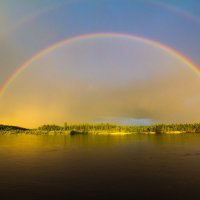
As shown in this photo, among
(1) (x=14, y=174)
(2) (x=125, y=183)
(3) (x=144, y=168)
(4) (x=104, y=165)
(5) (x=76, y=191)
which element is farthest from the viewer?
(4) (x=104, y=165)

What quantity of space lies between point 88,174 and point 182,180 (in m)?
12.0

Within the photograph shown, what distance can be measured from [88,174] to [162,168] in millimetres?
11876

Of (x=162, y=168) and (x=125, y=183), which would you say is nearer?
(x=125, y=183)

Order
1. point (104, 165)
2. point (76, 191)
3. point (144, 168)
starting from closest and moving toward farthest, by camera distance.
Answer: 1. point (76, 191)
2. point (144, 168)
3. point (104, 165)

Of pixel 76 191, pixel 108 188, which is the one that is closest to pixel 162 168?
pixel 108 188

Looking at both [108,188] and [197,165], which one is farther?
[197,165]

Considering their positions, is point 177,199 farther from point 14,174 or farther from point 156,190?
point 14,174

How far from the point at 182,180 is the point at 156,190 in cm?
637

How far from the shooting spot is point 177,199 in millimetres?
27641

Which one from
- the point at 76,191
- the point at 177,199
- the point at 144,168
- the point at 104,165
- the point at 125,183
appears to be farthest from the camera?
the point at 104,165

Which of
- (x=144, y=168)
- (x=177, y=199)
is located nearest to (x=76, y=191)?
(x=177, y=199)

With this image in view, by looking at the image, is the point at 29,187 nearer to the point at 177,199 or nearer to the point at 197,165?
the point at 177,199

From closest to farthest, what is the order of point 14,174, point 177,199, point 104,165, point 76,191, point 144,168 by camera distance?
point 177,199, point 76,191, point 14,174, point 144,168, point 104,165

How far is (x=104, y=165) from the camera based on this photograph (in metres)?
49.4
